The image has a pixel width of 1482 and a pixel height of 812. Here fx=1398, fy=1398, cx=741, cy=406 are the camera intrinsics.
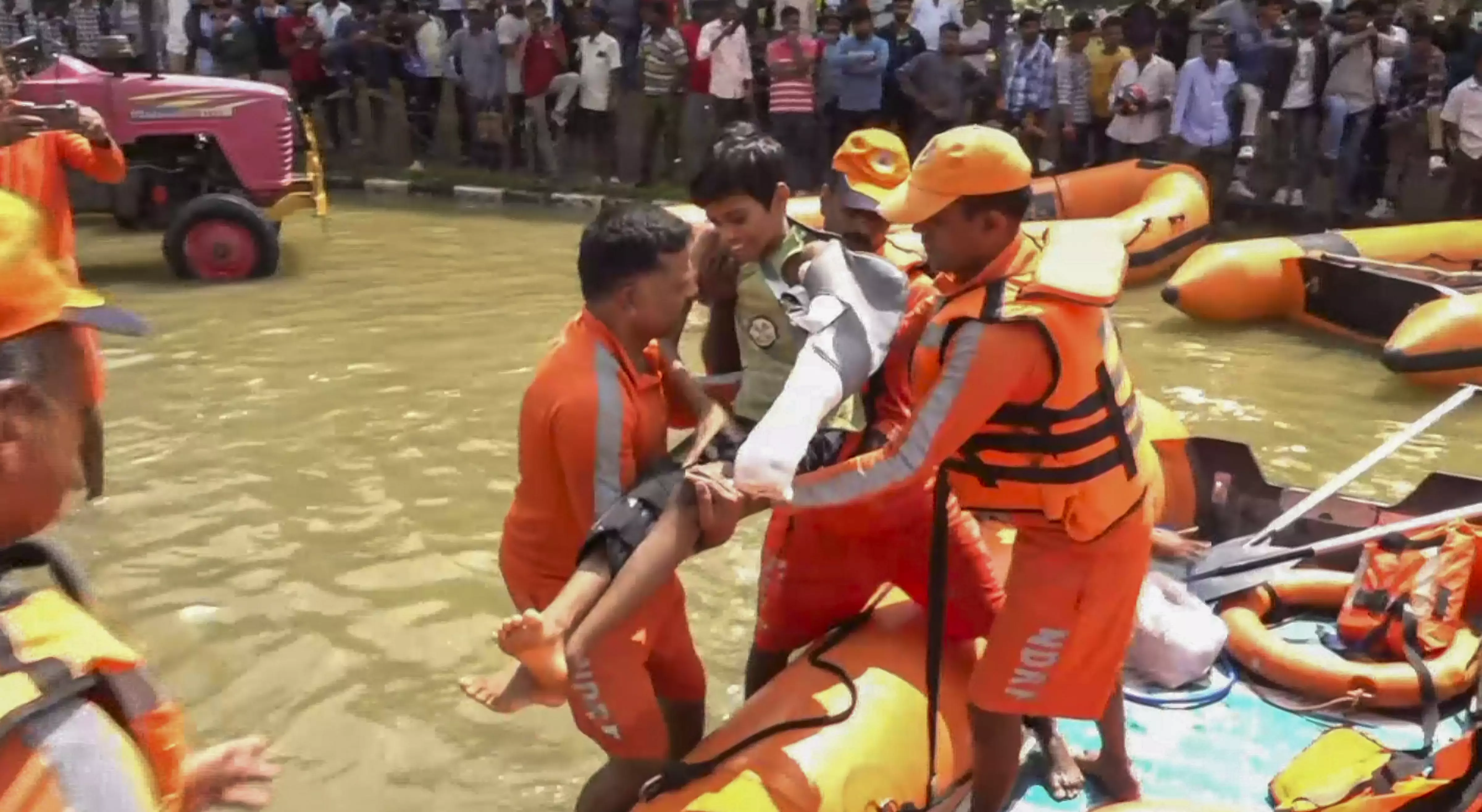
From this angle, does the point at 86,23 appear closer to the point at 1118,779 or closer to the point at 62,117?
the point at 62,117

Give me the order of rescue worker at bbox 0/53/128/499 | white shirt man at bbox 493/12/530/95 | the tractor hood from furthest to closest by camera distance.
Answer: white shirt man at bbox 493/12/530/95
the tractor hood
rescue worker at bbox 0/53/128/499

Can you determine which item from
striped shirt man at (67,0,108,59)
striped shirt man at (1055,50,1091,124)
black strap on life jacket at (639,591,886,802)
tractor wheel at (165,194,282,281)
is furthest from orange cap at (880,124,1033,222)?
striped shirt man at (67,0,108,59)

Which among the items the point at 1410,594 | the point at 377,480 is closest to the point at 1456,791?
the point at 1410,594

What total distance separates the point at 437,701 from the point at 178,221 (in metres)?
6.32

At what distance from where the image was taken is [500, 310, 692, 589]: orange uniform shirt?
8.68 feet

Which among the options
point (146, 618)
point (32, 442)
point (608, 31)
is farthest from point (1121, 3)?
point (32, 442)

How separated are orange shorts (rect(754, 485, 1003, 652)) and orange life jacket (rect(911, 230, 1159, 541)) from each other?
23cm

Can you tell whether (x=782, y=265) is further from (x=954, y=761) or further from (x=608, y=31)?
(x=608, y=31)

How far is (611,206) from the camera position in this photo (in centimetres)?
281

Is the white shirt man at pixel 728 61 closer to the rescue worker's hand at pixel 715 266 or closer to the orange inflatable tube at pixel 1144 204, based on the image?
the orange inflatable tube at pixel 1144 204

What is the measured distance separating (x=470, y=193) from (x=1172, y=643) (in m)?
10.2

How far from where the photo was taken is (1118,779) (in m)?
3.41

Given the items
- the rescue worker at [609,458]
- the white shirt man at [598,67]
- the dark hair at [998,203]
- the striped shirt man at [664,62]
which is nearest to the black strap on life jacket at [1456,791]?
the dark hair at [998,203]

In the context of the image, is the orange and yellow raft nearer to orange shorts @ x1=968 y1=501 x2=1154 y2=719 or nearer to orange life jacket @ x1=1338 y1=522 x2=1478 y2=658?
orange shorts @ x1=968 y1=501 x2=1154 y2=719
